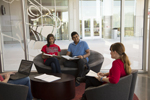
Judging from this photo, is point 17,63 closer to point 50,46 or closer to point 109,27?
point 50,46

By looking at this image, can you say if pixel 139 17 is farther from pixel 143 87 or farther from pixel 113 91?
pixel 113 91

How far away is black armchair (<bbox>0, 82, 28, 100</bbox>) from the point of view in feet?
6.95

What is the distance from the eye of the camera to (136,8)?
500cm

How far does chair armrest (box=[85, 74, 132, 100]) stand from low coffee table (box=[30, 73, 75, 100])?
34.5 inches

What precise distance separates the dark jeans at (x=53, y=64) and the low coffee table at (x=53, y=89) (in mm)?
795

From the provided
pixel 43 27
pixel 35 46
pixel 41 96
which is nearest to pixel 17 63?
pixel 35 46

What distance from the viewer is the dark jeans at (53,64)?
A: 3.98m

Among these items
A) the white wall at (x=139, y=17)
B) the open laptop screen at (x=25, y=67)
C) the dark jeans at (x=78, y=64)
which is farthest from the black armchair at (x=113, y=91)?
the white wall at (x=139, y=17)

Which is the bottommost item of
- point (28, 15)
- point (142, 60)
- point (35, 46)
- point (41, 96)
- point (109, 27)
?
point (41, 96)

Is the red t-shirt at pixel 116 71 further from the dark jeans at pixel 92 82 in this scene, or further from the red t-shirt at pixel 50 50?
the red t-shirt at pixel 50 50

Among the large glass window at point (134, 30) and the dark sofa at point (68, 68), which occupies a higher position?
the large glass window at point (134, 30)

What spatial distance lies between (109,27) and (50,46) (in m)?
1.96

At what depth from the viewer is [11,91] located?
6.98 ft

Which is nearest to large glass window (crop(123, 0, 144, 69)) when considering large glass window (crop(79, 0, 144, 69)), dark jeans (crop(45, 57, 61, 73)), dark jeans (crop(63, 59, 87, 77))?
large glass window (crop(79, 0, 144, 69))
